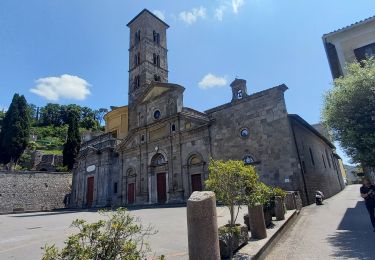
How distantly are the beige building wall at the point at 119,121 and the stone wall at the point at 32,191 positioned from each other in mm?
9799

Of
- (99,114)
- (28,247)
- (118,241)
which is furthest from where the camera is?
(99,114)

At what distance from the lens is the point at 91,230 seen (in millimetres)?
3188

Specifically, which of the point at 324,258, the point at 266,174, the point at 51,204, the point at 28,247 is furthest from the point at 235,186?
the point at 51,204

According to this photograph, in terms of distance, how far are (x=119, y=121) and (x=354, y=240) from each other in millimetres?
31829

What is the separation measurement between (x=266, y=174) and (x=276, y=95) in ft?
17.8

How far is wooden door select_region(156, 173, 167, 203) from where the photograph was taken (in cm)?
2348

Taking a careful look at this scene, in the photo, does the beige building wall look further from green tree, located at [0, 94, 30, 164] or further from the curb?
the curb

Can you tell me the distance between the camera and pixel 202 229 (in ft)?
14.0

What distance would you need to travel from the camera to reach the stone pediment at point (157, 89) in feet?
81.2

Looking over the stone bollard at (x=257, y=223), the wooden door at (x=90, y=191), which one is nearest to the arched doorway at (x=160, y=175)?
the wooden door at (x=90, y=191)

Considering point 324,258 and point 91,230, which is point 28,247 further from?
point 324,258

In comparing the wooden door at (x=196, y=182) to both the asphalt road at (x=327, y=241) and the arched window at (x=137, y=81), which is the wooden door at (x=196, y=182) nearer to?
the asphalt road at (x=327, y=241)

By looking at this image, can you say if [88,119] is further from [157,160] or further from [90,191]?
[157,160]

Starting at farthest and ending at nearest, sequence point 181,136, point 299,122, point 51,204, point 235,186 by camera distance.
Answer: point 51,204 < point 181,136 < point 299,122 < point 235,186
